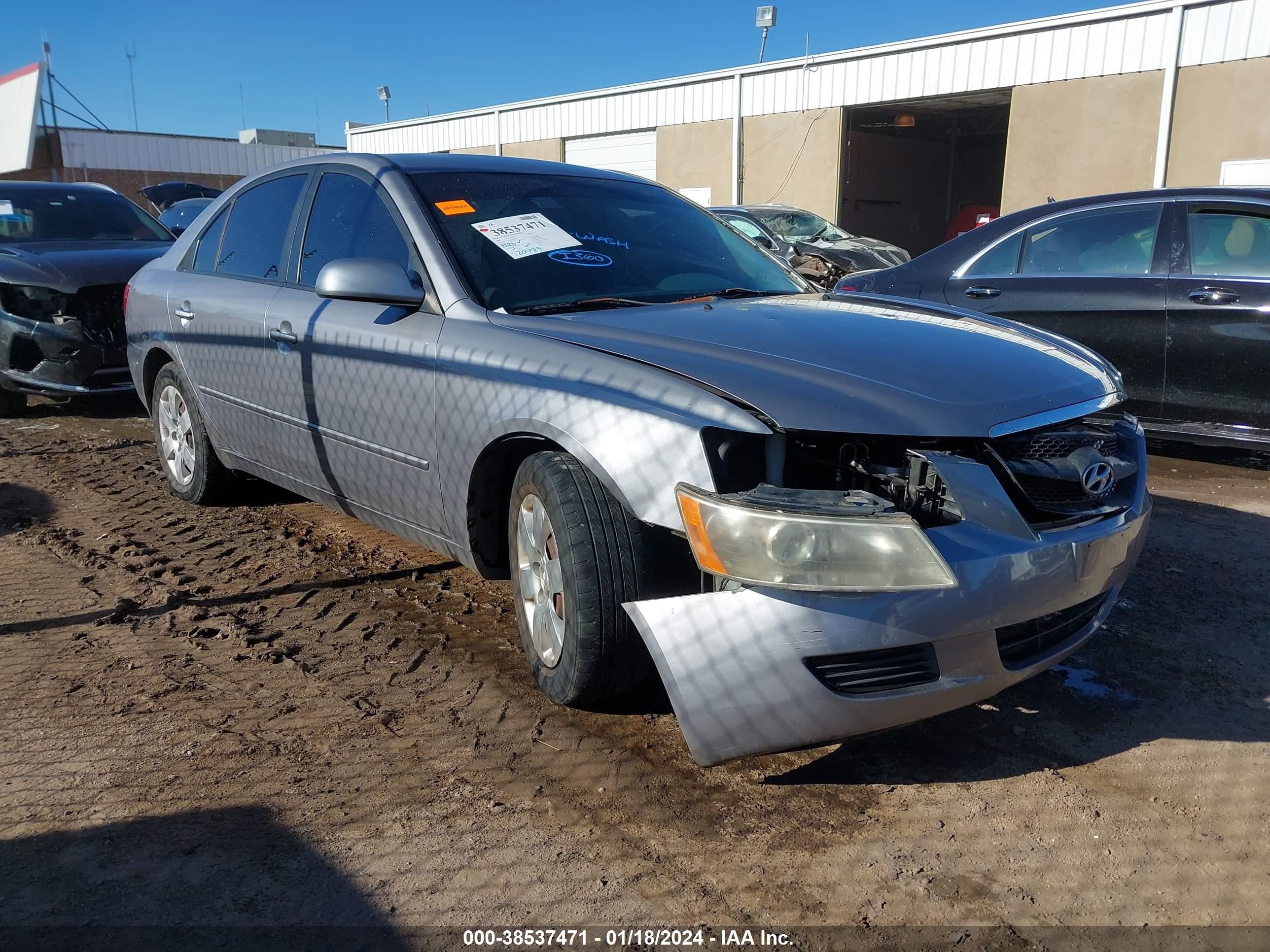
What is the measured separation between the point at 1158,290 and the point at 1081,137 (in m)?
12.0

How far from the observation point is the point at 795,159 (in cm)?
1964

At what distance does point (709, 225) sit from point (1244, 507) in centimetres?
309

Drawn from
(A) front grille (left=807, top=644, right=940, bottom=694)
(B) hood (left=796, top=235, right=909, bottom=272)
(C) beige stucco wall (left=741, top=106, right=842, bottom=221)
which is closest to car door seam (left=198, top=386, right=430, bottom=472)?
(A) front grille (left=807, top=644, right=940, bottom=694)

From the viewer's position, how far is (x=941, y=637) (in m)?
2.24

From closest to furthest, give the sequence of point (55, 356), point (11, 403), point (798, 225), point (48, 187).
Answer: point (55, 356)
point (11, 403)
point (48, 187)
point (798, 225)

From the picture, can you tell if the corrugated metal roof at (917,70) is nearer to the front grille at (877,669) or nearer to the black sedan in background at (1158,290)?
the black sedan in background at (1158,290)

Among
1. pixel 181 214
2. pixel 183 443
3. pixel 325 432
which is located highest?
pixel 181 214

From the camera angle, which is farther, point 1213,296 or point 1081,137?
point 1081,137

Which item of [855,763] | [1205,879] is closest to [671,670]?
[855,763]

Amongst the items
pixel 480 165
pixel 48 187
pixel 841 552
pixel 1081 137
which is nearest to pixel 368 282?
pixel 480 165

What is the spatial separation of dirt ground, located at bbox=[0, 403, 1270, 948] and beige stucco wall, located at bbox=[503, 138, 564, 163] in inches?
816

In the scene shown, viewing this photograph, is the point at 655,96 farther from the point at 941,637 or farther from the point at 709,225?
the point at 941,637

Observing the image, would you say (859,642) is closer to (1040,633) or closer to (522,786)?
(1040,633)

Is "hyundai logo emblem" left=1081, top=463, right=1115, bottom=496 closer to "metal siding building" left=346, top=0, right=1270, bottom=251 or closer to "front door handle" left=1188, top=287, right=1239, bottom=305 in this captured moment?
"front door handle" left=1188, top=287, right=1239, bottom=305
